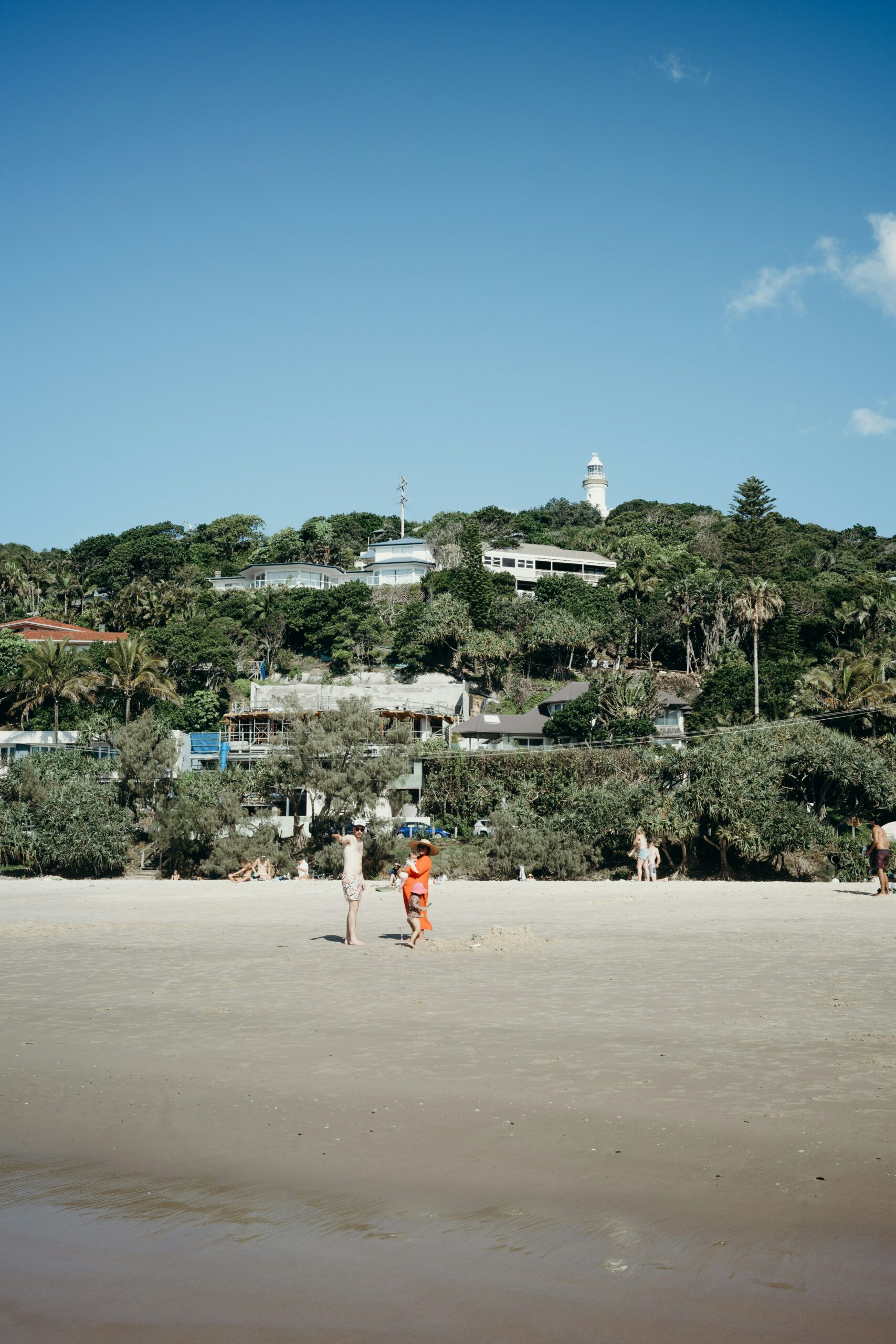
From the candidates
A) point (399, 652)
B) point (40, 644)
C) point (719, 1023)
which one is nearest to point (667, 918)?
point (719, 1023)

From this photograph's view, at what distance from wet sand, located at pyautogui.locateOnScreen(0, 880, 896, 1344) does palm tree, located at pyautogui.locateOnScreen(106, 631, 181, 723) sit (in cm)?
4362

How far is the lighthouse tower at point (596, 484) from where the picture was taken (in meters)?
147

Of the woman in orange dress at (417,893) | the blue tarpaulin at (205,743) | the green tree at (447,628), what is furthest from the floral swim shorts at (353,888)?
the green tree at (447,628)

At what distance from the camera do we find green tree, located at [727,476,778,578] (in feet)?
244

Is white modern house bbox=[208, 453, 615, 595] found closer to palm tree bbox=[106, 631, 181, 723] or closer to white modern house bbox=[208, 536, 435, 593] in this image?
white modern house bbox=[208, 536, 435, 593]

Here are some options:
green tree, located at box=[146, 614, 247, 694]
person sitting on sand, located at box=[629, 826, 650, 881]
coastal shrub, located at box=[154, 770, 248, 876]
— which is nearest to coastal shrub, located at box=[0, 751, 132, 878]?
coastal shrub, located at box=[154, 770, 248, 876]

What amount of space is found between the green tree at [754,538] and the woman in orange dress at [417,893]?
61772mm

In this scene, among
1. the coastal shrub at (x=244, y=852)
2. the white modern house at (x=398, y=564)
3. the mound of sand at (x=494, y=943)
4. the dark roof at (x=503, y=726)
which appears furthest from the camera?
the white modern house at (x=398, y=564)

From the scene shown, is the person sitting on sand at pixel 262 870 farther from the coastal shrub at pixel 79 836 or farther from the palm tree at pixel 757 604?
the palm tree at pixel 757 604

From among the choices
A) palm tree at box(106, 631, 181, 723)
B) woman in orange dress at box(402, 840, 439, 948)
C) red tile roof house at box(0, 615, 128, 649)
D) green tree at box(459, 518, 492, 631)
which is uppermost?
green tree at box(459, 518, 492, 631)

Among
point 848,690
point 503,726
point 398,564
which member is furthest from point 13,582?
point 848,690

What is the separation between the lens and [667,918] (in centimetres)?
1672

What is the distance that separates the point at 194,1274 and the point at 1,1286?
2.54 feet

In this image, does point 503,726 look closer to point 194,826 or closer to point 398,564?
point 194,826
